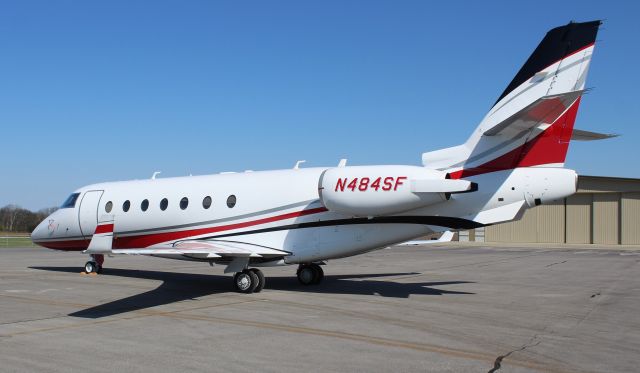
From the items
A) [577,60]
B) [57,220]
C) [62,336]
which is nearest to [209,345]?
[62,336]

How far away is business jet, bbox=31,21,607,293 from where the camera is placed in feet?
43.1

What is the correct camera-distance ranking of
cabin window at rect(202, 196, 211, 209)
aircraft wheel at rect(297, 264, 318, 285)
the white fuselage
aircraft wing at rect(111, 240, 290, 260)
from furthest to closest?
aircraft wheel at rect(297, 264, 318, 285), cabin window at rect(202, 196, 211, 209), aircraft wing at rect(111, 240, 290, 260), the white fuselage

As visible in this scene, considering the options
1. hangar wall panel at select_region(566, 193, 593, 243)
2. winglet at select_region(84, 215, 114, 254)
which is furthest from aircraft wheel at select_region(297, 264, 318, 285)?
hangar wall panel at select_region(566, 193, 593, 243)

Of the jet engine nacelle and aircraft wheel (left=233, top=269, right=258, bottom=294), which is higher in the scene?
the jet engine nacelle

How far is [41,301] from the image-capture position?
44.4ft

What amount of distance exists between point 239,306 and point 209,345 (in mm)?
4063

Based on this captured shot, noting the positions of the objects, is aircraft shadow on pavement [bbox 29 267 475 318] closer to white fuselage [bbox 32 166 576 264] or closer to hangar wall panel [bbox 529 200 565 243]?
white fuselage [bbox 32 166 576 264]

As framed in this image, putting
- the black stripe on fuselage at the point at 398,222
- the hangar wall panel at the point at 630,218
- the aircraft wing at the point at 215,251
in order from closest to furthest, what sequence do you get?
the black stripe on fuselage at the point at 398,222
the aircraft wing at the point at 215,251
the hangar wall panel at the point at 630,218

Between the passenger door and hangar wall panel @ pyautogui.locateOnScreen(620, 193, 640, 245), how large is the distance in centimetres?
4702

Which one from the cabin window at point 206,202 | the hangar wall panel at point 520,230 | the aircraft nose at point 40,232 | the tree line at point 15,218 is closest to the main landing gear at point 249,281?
the cabin window at point 206,202

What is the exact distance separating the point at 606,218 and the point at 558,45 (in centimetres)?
4514

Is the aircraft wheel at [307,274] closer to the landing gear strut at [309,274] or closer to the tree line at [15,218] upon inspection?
the landing gear strut at [309,274]

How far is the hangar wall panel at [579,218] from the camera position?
54.0 metres

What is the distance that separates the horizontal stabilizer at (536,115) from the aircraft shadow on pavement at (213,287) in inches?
185
